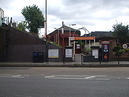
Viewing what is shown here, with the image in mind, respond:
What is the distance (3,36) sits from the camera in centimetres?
2267

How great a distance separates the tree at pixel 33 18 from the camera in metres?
45.2

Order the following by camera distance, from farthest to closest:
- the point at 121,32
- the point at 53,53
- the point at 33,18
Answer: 1. the point at 33,18
2. the point at 121,32
3. the point at 53,53

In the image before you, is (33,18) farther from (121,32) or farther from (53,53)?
(53,53)

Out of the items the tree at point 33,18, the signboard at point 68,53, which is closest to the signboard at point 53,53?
the signboard at point 68,53

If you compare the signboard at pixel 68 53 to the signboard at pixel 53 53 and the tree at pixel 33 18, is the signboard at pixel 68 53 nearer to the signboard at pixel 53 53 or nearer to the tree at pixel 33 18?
the signboard at pixel 53 53

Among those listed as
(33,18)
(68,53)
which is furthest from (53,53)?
(33,18)

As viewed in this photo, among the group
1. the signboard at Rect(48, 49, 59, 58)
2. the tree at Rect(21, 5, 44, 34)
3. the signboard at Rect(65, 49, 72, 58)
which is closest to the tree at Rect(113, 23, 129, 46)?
the signboard at Rect(65, 49, 72, 58)

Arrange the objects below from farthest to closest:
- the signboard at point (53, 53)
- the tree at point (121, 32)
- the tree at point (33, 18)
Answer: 1. the tree at point (33, 18)
2. the tree at point (121, 32)
3. the signboard at point (53, 53)

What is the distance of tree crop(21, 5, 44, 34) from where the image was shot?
45234 mm

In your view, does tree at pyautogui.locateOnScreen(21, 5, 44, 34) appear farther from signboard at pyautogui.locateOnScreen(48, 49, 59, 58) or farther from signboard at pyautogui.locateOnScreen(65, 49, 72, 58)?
signboard at pyautogui.locateOnScreen(65, 49, 72, 58)

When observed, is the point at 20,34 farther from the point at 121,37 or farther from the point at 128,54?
the point at 121,37

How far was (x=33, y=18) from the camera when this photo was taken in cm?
4519

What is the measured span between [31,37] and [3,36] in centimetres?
373

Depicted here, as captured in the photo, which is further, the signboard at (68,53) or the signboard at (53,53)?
the signboard at (53,53)
